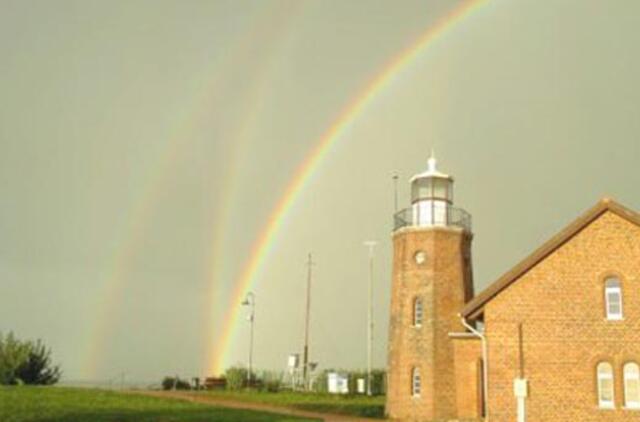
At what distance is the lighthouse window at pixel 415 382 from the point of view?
33.4 m

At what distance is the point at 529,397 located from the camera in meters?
27.1

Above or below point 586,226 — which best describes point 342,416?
below

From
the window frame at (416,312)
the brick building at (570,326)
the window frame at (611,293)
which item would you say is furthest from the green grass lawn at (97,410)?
the window frame at (611,293)

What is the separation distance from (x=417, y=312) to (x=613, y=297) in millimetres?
9269

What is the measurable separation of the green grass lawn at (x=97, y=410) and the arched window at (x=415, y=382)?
9046mm

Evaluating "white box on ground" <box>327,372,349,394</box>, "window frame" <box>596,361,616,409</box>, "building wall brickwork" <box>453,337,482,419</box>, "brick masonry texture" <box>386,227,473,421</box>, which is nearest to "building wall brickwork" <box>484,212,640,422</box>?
"window frame" <box>596,361,616,409</box>

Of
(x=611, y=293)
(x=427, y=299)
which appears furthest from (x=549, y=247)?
(x=427, y=299)

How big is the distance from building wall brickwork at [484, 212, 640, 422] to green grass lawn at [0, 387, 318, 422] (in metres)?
7.93

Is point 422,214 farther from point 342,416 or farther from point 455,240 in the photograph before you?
point 342,416

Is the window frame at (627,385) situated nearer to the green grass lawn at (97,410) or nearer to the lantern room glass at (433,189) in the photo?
the green grass lawn at (97,410)

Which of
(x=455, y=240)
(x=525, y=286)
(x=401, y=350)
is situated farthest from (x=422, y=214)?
(x=525, y=286)

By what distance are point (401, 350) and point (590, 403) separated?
30.7ft

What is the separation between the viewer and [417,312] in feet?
112

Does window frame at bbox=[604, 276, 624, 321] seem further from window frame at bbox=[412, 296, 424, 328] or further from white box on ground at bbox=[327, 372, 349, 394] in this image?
white box on ground at bbox=[327, 372, 349, 394]
